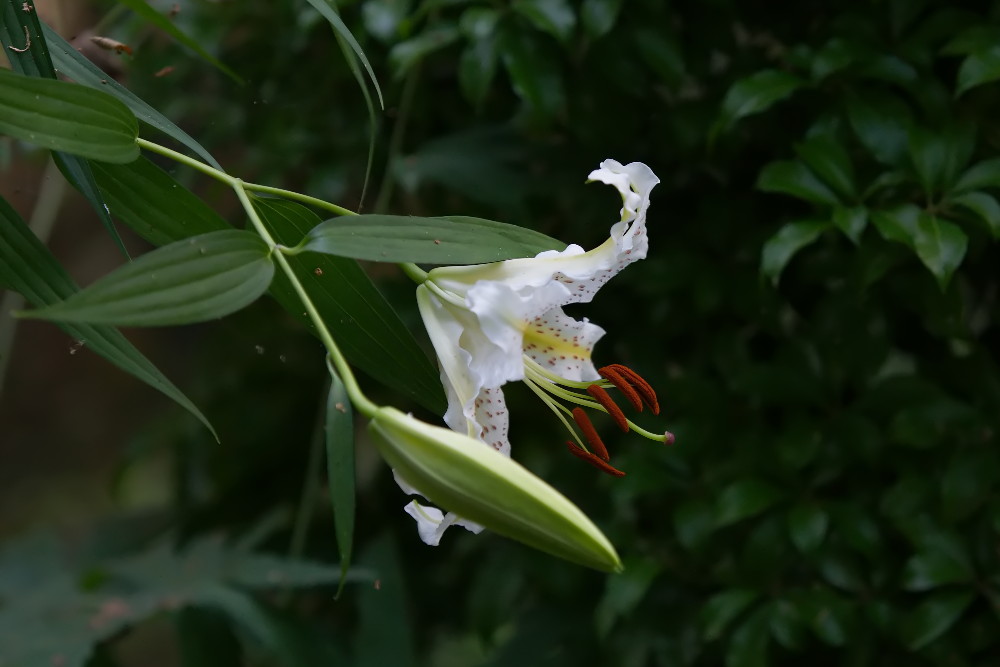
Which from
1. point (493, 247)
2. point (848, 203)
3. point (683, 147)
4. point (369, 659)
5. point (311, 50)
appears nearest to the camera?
point (493, 247)

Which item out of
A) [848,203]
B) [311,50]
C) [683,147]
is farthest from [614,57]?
[311,50]

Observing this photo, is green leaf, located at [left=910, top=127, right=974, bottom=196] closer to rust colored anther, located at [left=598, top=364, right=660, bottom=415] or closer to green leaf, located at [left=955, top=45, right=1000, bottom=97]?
green leaf, located at [left=955, top=45, right=1000, bottom=97]

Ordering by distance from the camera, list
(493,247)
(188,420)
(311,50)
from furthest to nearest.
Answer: (188,420)
(311,50)
(493,247)

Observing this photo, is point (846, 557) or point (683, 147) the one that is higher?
point (683, 147)

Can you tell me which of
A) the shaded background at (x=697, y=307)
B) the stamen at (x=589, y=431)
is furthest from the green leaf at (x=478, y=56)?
the stamen at (x=589, y=431)

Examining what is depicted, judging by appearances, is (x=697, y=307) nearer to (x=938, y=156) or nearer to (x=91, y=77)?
(x=938, y=156)

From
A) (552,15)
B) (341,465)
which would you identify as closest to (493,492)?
(341,465)

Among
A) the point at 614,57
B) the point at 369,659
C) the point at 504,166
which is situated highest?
Answer: the point at 614,57

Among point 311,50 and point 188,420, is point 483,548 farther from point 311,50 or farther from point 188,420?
point 311,50
